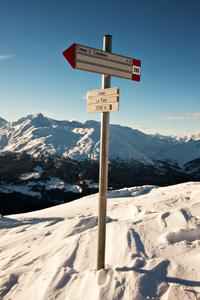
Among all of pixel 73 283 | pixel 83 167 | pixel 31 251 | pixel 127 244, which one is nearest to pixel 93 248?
pixel 127 244

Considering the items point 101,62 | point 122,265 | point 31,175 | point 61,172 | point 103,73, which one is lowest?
point 31,175

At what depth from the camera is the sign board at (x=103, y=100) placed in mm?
3807

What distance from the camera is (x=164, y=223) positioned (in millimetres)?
6051

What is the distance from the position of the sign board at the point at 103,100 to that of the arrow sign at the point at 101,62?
1.25 feet

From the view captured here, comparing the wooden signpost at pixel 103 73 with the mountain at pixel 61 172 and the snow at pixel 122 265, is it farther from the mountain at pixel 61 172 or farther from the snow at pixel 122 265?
the mountain at pixel 61 172

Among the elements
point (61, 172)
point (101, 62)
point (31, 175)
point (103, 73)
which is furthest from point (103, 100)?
point (31, 175)

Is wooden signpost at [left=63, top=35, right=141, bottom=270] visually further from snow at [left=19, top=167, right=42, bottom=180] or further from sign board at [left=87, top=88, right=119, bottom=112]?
snow at [left=19, top=167, right=42, bottom=180]

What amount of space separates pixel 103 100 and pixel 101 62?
0.73 metres

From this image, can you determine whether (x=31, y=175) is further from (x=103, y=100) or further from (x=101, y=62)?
(x=101, y=62)

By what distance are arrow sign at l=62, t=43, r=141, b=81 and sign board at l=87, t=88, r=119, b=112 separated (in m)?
0.38

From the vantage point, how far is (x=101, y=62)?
3812 millimetres

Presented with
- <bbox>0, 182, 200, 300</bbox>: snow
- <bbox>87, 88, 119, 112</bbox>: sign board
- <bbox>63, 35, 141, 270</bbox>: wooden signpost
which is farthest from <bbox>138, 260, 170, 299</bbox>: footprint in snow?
<bbox>87, 88, 119, 112</bbox>: sign board

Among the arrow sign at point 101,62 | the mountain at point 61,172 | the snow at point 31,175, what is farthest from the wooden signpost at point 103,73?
the snow at point 31,175

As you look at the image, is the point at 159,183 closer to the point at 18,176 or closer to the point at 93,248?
the point at 18,176
